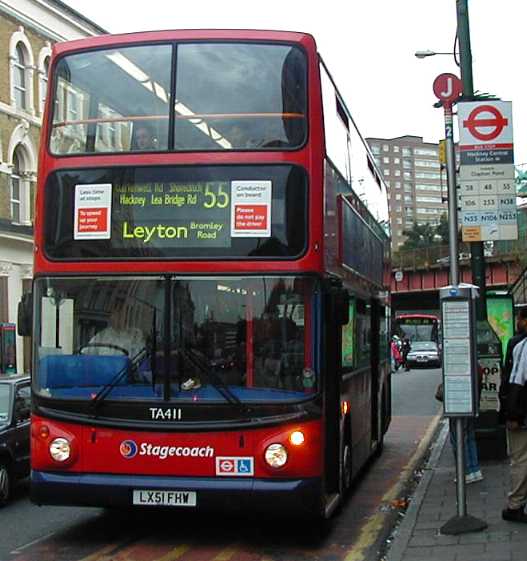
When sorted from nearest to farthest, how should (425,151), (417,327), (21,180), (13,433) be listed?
(13,433)
(21,180)
(417,327)
(425,151)

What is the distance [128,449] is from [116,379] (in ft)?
1.95

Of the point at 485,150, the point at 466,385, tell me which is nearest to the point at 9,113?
the point at 485,150

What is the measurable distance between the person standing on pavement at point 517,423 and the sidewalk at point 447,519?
174mm

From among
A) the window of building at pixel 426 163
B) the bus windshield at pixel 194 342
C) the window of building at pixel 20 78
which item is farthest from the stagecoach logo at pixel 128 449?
the window of building at pixel 426 163

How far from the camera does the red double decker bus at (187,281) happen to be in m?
7.71

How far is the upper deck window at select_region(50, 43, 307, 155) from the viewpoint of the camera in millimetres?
8055

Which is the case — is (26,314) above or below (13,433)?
above

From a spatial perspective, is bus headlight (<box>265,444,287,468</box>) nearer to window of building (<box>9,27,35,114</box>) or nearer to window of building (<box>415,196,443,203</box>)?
window of building (<box>9,27,35,114</box>)

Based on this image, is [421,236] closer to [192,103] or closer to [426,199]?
[426,199]

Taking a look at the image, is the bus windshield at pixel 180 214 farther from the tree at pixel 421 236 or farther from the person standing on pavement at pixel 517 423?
the tree at pixel 421 236

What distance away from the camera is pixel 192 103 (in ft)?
26.7

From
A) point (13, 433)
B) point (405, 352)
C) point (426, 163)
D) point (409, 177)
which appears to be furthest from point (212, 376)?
point (426, 163)

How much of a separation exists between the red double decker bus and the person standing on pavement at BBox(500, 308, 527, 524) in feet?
5.15

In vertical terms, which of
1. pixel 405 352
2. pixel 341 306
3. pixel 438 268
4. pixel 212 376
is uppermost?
pixel 438 268
